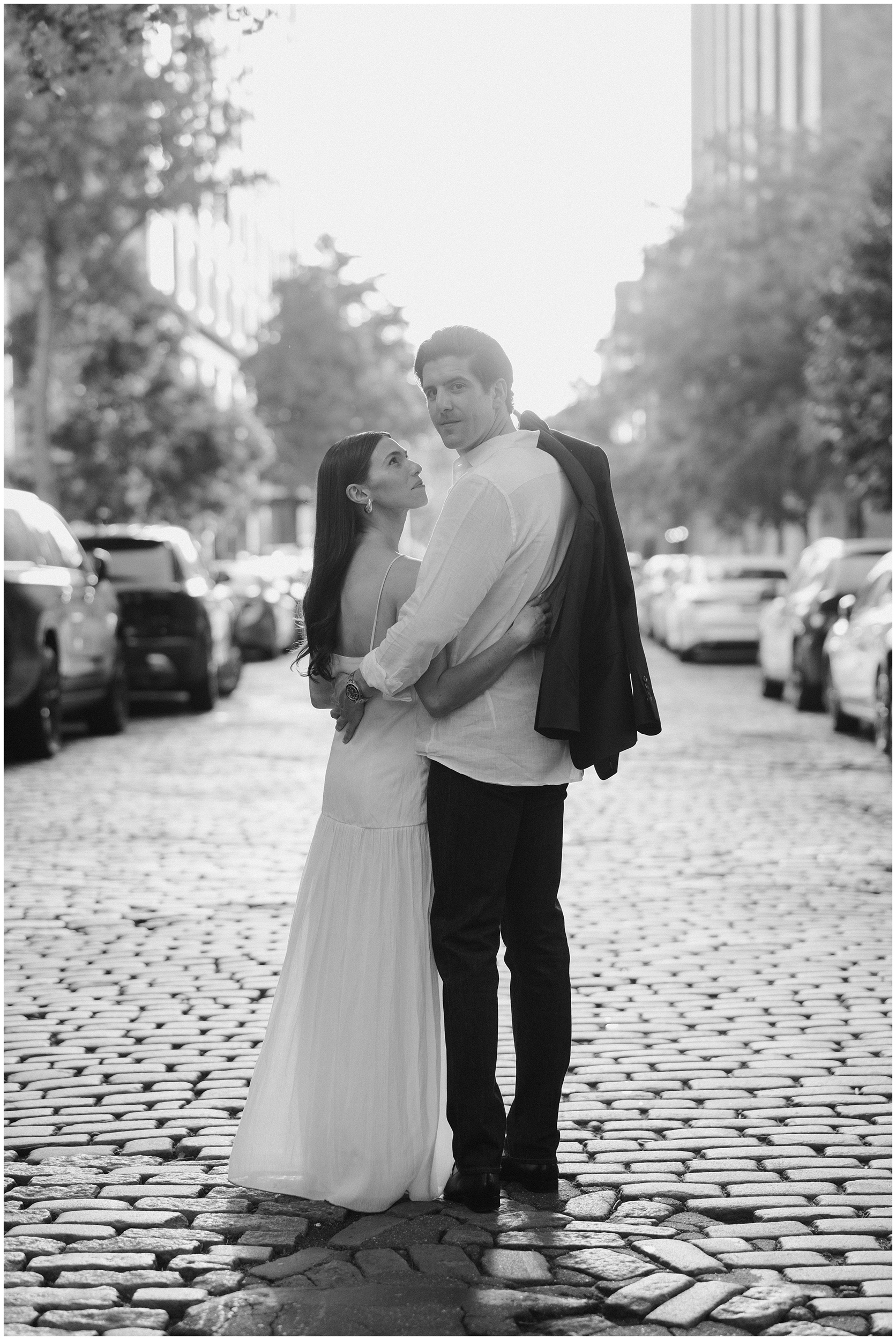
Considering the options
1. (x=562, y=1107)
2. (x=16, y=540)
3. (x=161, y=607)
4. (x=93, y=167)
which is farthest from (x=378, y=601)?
(x=93, y=167)

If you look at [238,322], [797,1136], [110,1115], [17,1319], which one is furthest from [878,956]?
[238,322]

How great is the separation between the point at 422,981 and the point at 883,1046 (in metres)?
1.92

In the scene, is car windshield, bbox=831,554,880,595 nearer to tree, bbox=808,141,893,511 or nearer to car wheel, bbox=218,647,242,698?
tree, bbox=808,141,893,511

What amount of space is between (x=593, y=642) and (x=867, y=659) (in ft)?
37.4

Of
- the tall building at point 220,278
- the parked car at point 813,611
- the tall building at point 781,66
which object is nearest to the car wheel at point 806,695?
the parked car at point 813,611

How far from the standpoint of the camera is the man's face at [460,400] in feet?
14.5

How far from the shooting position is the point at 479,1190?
14.1 ft

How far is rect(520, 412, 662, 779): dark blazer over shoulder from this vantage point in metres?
4.32

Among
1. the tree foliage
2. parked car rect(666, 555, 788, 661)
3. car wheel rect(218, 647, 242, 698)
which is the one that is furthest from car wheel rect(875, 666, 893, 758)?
the tree foliage

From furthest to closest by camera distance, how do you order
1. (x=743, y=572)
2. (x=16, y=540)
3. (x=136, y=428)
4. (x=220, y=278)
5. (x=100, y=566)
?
(x=220, y=278)
(x=136, y=428)
(x=743, y=572)
(x=100, y=566)
(x=16, y=540)

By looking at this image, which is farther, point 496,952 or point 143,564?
point 143,564

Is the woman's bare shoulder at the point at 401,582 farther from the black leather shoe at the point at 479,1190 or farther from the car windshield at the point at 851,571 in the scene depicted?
the car windshield at the point at 851,571

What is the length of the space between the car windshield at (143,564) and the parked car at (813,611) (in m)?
6.15

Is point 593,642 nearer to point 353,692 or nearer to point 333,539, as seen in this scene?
point 353,692
